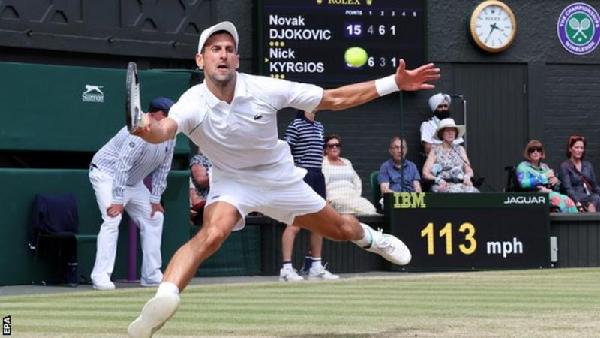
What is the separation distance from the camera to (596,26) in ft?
78.8

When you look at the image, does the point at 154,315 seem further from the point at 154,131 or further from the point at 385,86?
the point at 385,86

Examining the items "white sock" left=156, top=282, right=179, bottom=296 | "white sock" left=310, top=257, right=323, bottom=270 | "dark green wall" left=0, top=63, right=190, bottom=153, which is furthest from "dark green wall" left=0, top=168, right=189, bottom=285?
"white sock" left=156, top=282, right=179, bottom=296

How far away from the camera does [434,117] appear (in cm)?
2202

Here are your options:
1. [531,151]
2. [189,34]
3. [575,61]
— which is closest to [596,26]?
[575,61]

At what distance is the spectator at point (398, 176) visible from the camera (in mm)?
19250

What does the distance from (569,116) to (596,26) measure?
5.26 ft

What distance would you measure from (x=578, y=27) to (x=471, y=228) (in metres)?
6.23

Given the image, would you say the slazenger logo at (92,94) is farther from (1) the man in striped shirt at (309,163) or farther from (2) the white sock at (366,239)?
(2) the white sock at (366,239)

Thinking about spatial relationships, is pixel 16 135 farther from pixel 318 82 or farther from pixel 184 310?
pixel 318 82

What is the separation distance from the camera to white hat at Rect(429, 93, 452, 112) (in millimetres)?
21750

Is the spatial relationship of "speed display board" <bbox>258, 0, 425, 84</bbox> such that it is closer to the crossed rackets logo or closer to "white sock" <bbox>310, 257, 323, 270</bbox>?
the crossed rackets logo

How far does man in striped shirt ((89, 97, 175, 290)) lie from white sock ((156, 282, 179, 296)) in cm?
697

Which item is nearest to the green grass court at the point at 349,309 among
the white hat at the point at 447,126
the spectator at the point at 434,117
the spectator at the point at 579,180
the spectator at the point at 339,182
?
the spectator at the point at 339,182

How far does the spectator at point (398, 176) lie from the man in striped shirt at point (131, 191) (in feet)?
13.8
